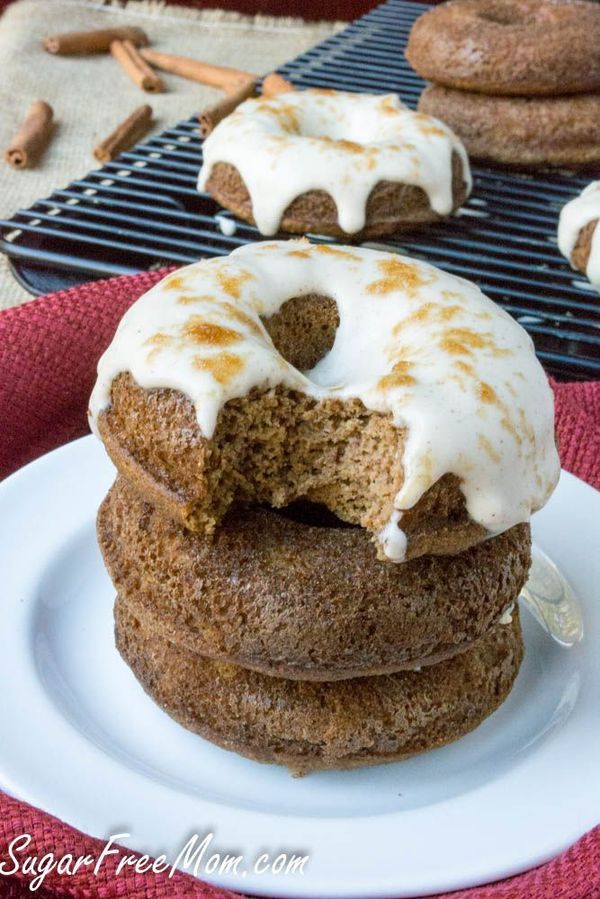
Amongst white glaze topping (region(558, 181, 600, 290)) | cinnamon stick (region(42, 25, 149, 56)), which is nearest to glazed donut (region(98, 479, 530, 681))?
white glaze topping (region(558, 181, 600, 290))

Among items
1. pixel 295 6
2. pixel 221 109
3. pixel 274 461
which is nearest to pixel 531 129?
pixel 221 109

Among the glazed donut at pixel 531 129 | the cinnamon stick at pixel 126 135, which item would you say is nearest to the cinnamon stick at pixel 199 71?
the cinnamon stick at pixel 126 135

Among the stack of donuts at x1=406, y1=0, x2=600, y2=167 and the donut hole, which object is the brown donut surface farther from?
the stack of donuts at x1=406, y1=0, x2=600, y2=167

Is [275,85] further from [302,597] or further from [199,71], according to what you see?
[302,597]

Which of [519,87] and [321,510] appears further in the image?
[519,87]

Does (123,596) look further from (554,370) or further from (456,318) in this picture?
(554,370)

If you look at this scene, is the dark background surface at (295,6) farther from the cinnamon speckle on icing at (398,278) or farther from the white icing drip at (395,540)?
the white icing drip at (395,540)
